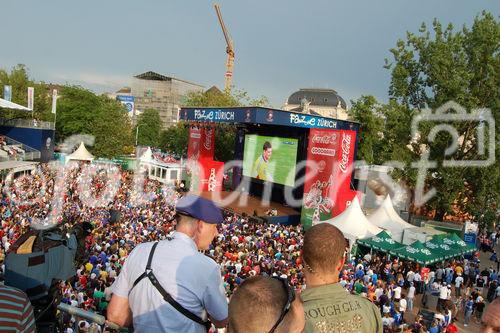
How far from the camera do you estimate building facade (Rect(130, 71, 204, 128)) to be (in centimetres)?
10625

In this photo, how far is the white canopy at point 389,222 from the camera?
62.8 ft

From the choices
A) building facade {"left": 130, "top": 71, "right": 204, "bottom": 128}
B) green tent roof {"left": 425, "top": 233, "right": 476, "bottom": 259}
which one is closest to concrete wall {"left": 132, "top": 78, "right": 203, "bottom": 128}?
building facade {"left": 130, "top": 71, "right": 204, "bottom": 128}

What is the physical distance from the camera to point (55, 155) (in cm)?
4722

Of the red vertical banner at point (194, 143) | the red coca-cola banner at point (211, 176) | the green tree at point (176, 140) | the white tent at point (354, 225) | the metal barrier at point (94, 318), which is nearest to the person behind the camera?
the metal barrier at point (94, 318)

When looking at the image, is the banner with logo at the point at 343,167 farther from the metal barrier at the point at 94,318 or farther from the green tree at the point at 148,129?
the green tree at the point at 148,129

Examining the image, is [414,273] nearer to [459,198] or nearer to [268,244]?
[268,244]

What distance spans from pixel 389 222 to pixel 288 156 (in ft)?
28.9

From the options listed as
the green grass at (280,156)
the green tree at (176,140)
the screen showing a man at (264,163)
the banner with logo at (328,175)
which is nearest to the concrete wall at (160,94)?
the green tree at (176,140)

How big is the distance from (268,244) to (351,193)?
6.94 m

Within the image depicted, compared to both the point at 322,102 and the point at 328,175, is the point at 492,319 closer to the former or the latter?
the point at 328,175

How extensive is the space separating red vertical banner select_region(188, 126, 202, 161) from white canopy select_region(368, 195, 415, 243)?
1804 centimetres

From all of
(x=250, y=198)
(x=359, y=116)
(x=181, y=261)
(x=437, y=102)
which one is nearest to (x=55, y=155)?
(x=250, y=198)

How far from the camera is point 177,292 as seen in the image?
7.20 feet

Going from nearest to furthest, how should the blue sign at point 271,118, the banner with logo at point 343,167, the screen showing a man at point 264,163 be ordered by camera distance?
the banner with logo at point 343,167
the blue sign at point 271,118
the screen showing a man at point 264,163
